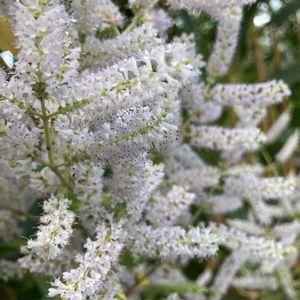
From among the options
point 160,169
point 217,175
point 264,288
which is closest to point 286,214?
point 264,288

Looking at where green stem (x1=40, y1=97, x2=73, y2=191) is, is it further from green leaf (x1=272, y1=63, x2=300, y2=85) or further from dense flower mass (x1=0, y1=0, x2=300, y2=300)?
green leaf (x1=272, y1=63, x2=300, y2=85)

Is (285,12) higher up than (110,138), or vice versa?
(285,12)

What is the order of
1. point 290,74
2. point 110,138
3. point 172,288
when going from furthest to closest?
point 290,74, point 172,288, point 110,138

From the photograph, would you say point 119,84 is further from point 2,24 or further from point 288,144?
point 288,144

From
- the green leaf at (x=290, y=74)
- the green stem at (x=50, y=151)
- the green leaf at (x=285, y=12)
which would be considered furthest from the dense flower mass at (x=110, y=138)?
the green leaf at (x=285, y=12)

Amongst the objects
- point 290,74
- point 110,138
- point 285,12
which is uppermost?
point 285,12

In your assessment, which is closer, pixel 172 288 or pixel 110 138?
pixel 110 138

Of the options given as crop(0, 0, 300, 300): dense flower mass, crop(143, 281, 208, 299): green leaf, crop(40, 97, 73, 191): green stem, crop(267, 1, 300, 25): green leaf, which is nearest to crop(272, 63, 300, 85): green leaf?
crop(267, 1, 300, 25): green leaf

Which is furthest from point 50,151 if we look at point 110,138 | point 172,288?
point 172,288

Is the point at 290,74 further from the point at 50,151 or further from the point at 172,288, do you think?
the point at 50,151
